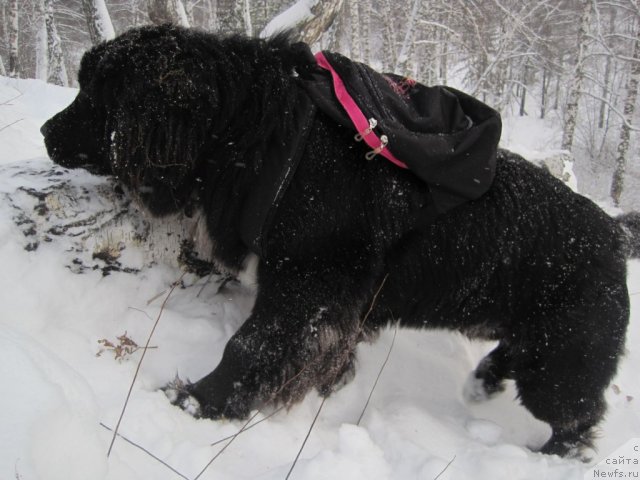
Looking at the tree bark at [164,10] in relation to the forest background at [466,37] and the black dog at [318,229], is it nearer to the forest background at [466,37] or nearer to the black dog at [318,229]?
the forest background at [466,37]

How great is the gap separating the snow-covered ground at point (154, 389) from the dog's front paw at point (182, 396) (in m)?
0.06

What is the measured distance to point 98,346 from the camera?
6.93ft

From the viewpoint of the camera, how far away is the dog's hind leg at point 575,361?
7.61ft

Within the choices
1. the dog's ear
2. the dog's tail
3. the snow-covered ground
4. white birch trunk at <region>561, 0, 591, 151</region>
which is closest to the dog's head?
the dog's ear

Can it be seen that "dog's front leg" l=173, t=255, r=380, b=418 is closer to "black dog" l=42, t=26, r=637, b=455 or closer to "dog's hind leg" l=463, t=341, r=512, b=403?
"black dog" l=42, t=26, r=637, b=455

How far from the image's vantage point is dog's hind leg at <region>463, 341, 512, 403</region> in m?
2.95

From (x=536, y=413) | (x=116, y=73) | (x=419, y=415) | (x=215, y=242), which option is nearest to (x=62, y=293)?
(x=215, y=242)

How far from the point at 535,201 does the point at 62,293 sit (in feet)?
8.29

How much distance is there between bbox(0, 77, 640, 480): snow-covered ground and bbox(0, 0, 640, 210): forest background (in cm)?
135

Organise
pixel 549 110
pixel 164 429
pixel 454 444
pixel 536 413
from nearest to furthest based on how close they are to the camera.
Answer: pixel 164 429, pixel 454 444, pixel 536 413, pixel 549 110

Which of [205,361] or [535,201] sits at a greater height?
[535,201]

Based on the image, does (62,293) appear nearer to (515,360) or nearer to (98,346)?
(98,346)

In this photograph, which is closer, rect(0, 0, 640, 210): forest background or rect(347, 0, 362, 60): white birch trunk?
rect(0, 0, 640, 210): forest background

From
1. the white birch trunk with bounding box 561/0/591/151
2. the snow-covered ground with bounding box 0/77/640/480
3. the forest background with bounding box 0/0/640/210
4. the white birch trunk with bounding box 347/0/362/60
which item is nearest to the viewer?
the snow-covered ground with bounding box 0/77/640/480
